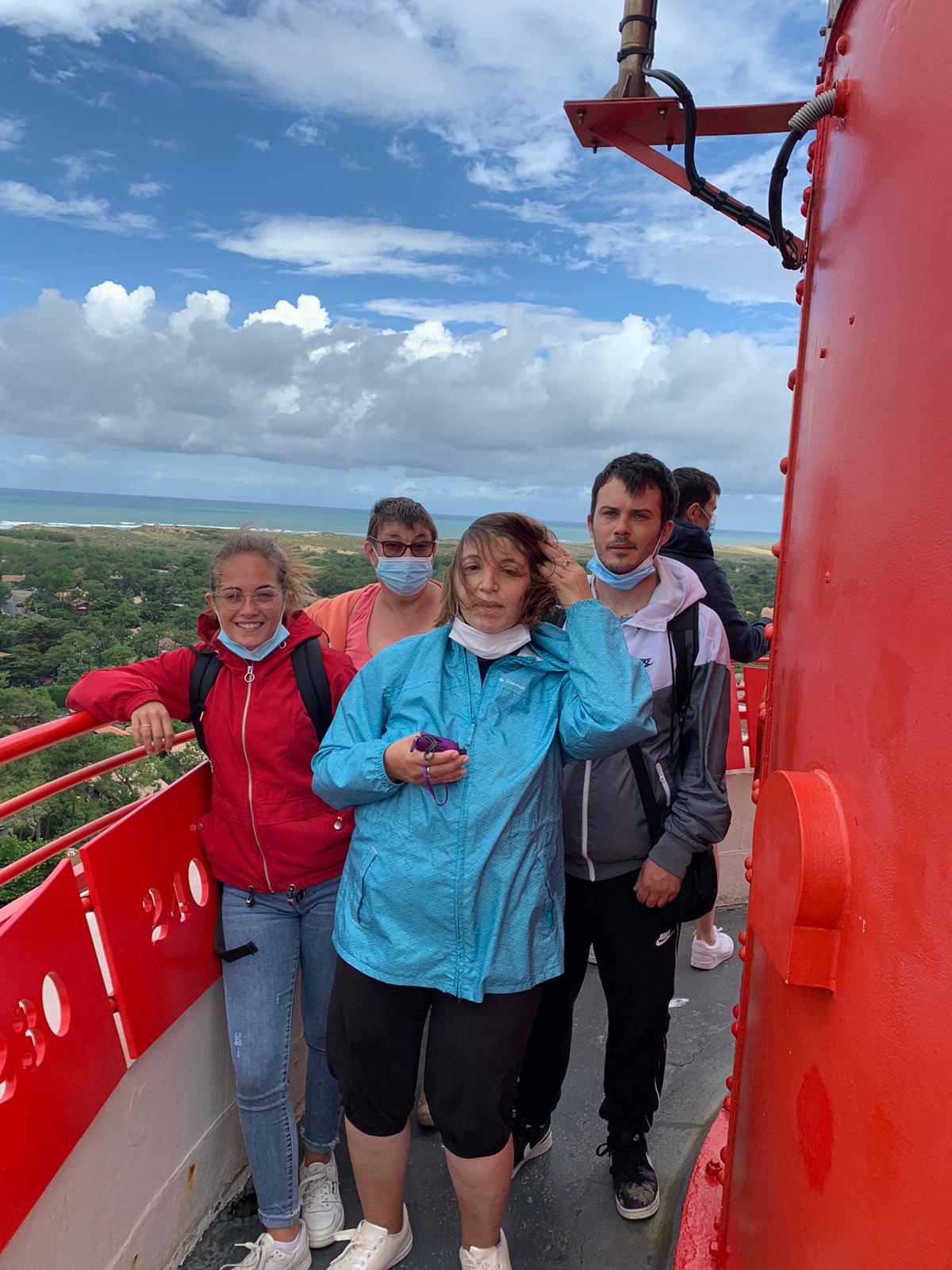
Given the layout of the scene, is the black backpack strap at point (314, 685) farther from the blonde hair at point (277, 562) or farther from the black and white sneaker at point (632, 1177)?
the black and white sneaker at point (632, 1177)

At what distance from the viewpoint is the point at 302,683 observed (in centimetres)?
267

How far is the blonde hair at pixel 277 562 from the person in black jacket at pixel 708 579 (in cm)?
157

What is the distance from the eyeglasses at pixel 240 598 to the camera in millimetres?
2652

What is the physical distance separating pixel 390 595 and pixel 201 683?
93 cm

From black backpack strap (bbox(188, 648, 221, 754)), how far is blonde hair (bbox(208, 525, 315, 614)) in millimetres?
214

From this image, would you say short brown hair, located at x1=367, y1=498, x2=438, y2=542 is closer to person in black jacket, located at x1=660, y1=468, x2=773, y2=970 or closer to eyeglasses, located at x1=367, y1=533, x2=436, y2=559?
eyeglasses, located at x1=367, y1=533, x2=436, y2=559

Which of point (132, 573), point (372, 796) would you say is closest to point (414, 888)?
point (372, 796)

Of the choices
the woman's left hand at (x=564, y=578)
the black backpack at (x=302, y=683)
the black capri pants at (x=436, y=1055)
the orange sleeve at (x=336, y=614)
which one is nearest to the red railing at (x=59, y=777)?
the black backpack at (x=302, y=683)

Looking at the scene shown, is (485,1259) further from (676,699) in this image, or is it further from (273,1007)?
(676,699)

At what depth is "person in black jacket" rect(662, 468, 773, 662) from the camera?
3938mm

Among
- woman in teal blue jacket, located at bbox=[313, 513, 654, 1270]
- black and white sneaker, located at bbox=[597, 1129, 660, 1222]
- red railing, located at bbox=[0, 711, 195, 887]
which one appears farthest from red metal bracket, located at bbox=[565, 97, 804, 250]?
black and white sneaker, located at bbox=[597, 1129, 660, 1222]

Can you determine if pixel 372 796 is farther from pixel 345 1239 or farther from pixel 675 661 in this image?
pixel 345 1239

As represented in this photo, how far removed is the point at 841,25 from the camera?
5.49 ft

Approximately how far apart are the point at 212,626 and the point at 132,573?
48.9ft
